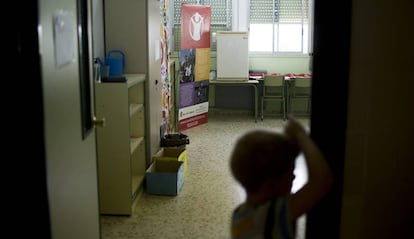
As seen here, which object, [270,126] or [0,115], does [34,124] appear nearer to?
[0,115]

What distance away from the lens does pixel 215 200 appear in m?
4.24

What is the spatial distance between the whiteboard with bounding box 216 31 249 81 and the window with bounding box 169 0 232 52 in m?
0.61

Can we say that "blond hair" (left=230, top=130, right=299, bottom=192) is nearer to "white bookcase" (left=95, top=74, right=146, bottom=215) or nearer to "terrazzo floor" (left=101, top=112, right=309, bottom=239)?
"terrazzo floor" (left=101, top=112, right=309, bottom=239)

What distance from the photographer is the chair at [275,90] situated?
7633 mm

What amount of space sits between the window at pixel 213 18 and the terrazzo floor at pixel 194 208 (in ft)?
8.93

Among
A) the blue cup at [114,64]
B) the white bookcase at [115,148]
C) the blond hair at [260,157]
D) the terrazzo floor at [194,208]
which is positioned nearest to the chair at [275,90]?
the terrazzo floor at [194,208]

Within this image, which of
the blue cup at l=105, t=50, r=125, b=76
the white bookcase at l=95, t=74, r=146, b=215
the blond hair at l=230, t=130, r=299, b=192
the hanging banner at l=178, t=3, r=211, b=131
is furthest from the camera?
the hanging banner at l=178, t=3, r=211, b=131

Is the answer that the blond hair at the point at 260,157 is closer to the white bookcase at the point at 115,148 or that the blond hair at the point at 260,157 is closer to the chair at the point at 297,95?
the white bookcase at the point at 115,148

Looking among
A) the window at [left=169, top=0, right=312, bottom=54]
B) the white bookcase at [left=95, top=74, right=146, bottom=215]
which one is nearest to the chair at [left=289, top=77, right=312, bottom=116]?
the window at [left=169, top=0, right=312, bottom=54]

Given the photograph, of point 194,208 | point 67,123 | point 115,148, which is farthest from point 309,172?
point 194,208

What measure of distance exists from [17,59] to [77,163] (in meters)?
0.71

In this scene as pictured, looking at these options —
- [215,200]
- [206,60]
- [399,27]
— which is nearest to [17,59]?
[399,27]

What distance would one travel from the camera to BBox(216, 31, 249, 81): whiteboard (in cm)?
756

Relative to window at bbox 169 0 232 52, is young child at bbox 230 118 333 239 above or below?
below
